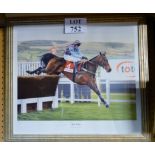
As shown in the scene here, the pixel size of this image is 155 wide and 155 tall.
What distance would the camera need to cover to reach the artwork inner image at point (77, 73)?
827 millimetres

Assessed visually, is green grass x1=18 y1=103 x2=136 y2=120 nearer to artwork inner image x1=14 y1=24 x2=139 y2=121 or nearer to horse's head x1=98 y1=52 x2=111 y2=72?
artwork inner image x1=14 y1=24 x2=139 y2=121

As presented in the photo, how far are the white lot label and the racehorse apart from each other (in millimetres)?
83

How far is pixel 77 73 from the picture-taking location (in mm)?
841

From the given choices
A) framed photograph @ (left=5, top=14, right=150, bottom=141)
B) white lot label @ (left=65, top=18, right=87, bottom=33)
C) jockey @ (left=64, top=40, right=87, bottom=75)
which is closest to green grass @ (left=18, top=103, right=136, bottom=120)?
framed photograph @ (left=5, top=14, right=150, bottom=141)

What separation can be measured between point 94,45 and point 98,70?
70 mm

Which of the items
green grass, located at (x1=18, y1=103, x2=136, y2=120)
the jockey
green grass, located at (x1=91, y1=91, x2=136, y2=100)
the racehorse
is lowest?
green grass, located at (x1=18, y1=103, x2=136, y2=120)

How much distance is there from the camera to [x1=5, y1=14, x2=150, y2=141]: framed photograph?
0.82 m

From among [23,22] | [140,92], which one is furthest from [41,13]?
[140,92]

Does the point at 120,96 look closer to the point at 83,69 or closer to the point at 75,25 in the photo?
the point at 83,69

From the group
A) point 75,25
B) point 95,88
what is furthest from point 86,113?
point 75,25

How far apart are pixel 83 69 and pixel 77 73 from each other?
2 centimetres
